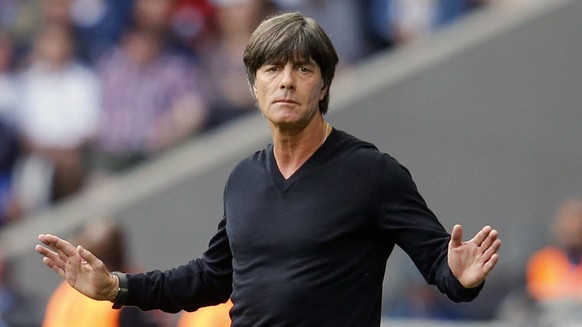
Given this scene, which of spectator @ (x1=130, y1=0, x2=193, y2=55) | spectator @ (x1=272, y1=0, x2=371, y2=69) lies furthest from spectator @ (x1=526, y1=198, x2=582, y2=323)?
spectator @ (x1=130, y1=0, x2=193, y2=55)

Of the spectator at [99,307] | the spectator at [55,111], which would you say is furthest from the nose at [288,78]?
the spectator at [55,111]

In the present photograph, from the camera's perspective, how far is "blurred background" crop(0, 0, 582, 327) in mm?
12664

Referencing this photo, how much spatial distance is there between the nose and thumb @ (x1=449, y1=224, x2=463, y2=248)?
0.68 meters

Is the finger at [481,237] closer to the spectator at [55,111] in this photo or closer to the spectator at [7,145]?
the spectator at [55,111]

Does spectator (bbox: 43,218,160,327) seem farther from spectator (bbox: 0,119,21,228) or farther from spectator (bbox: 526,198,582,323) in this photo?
spectator (bbox: 0,119,21,228)

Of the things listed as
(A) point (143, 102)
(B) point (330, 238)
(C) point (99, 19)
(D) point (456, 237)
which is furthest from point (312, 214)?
(C) point (99, 19)

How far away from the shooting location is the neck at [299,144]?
5.18 meters

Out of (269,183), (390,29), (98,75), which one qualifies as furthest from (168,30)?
(269,183)

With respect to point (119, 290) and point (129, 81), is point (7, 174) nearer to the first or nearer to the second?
point (129, 81)

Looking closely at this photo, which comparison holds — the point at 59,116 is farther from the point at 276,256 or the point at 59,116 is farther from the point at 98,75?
the point at 276,256

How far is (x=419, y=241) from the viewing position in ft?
16.3

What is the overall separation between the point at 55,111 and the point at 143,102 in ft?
2.24

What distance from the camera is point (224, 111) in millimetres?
12898

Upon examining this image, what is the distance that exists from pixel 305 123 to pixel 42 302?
511cm
